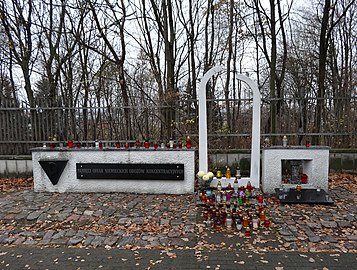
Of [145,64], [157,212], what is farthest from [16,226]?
[145,64]

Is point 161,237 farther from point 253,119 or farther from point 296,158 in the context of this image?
point 296,158

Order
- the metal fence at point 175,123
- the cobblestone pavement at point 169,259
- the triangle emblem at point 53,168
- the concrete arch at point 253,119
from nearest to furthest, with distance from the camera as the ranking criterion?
the cobblestone pavement at point 169,259 → the concrete arch at point 253,119 → the triangle emblem at point 53,168 → the metal fence at point 175,123

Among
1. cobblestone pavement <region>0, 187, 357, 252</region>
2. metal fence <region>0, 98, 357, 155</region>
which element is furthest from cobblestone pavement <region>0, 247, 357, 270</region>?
metal fence <region>0, 98, 357, 155</region>

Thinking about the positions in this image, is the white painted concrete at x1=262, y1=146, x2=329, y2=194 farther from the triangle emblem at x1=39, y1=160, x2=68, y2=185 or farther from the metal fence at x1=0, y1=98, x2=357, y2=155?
the triangle emblem at x1=39, y1=160, x2=68, y2=185

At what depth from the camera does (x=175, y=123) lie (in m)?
7.27

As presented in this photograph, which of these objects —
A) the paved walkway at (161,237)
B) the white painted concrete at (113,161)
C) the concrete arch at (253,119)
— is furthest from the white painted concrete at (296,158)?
the white painted concrete at (113,161)

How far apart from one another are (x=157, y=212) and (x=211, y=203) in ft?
3.43

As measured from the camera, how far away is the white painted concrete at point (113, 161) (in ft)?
19.8

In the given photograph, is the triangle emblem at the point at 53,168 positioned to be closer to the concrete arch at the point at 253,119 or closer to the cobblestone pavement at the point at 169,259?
the cobblestone pavement at the point at 169,259

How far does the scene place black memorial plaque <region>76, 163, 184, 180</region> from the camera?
6.05 meters

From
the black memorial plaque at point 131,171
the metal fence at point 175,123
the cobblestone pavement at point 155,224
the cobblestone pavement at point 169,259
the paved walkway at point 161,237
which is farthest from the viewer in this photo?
the metal fence at point 175,123

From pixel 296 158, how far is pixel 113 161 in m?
4.08

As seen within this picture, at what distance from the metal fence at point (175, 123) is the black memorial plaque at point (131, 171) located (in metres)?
1.11

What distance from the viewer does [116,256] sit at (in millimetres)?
3500
